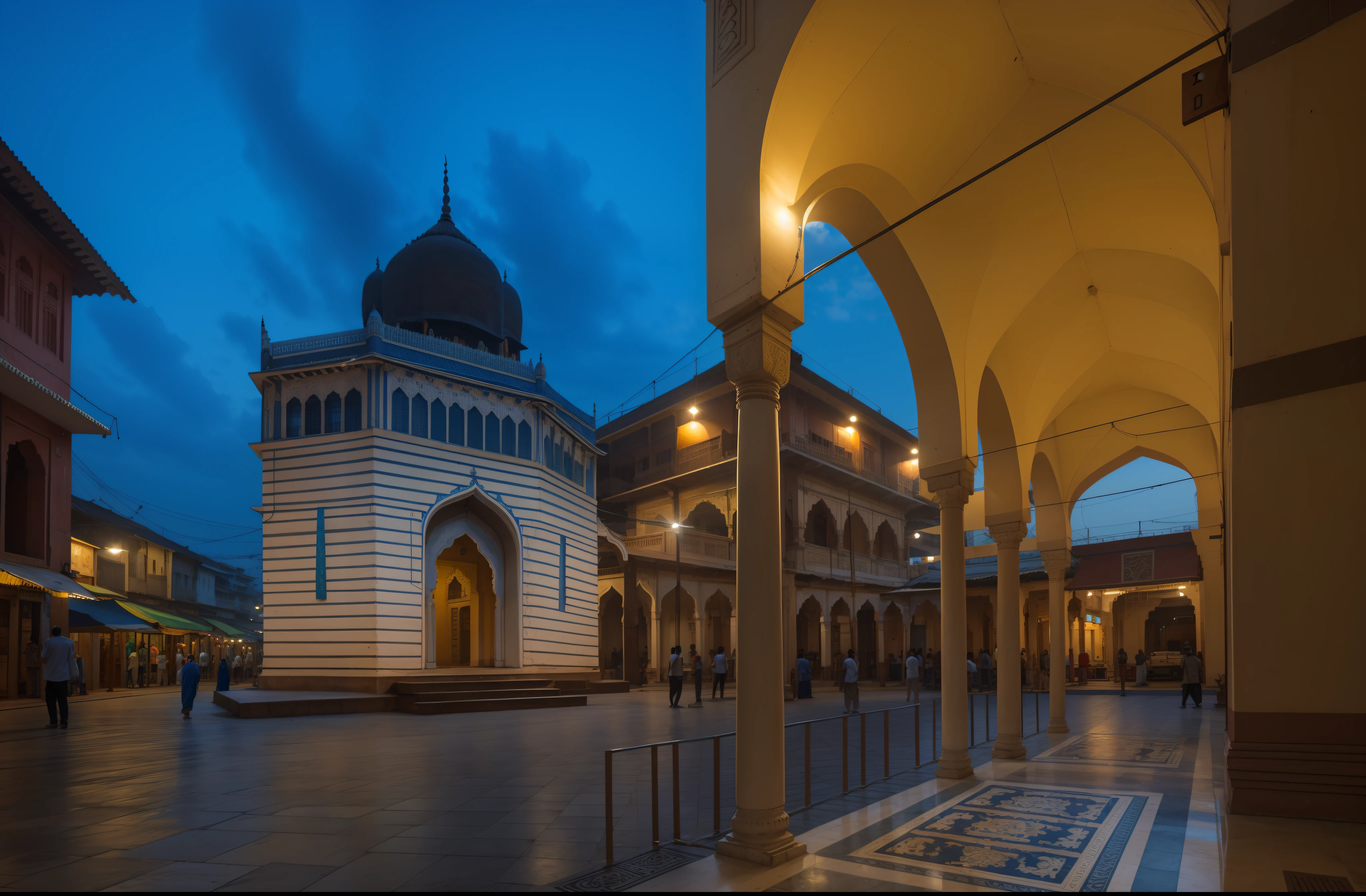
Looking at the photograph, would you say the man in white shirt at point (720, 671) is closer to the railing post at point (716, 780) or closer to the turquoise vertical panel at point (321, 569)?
the turquoise vertical panel at point (321, 569)

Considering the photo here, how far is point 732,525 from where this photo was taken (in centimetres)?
2988

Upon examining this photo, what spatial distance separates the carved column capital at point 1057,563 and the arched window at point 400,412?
45.2 ft

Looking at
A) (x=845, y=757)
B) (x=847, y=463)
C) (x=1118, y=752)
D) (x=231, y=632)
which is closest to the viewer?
(x=845, y=757)

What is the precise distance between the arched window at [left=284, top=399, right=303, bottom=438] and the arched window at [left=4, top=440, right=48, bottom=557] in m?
4.78

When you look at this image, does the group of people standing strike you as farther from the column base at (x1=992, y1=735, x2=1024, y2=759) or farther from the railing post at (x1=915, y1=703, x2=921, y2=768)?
the railing post at (x1=915, y1=703, x2=921, y2=768)

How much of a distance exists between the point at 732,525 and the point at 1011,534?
1948cm

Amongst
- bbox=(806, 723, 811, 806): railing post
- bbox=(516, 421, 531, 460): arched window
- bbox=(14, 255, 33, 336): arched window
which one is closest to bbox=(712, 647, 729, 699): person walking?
bbox=(516, 421, 531, 460): arched window

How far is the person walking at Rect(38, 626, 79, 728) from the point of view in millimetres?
11656

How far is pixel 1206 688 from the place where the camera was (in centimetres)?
2211

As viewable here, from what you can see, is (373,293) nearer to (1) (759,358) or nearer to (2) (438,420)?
(2) (438,420)

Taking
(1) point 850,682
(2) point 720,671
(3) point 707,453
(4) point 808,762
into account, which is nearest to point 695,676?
(2) point 720,671

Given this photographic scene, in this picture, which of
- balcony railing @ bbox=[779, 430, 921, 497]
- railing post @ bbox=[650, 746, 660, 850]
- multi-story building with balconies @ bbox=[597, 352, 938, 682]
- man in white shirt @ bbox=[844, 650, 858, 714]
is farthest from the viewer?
balcony railing @ bbox=[779, 430, 921, 497]

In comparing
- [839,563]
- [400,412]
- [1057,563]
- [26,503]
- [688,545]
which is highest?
[400,412]

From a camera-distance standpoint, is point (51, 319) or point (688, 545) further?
point (688, 545)
